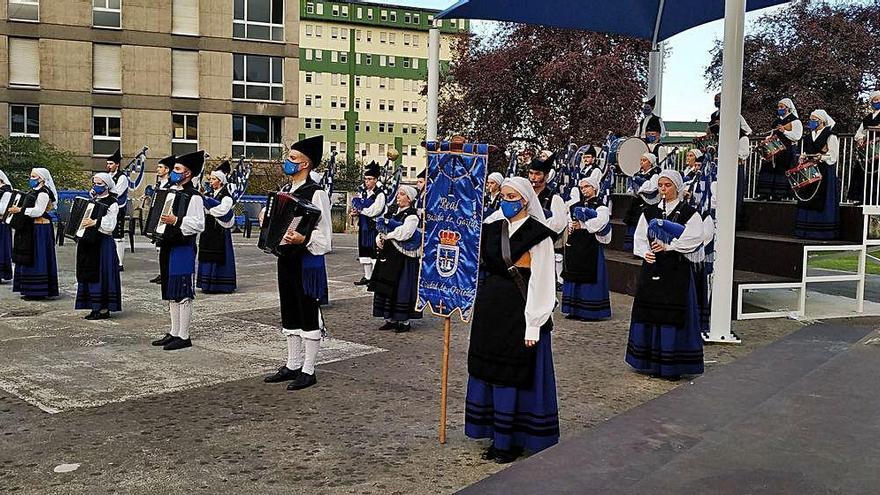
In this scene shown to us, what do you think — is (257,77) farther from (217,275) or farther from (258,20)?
(217,275)

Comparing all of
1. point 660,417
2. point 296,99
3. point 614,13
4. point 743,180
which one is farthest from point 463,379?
point 296,99

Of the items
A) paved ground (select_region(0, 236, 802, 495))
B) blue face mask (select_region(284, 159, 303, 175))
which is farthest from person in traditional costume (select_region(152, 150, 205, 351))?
blue face mask (select_region(284, 159, 303, 175))

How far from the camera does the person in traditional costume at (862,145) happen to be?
464 inches

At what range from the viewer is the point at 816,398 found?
5871 millimetres

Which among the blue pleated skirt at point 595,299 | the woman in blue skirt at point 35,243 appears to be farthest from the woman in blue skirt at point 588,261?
the woman in blue skirt at point 35,243

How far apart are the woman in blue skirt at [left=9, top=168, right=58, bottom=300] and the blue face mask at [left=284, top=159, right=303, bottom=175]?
633cm

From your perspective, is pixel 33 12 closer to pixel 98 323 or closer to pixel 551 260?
pixel 98 323

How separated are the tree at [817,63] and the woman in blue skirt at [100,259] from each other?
1923 centimetres

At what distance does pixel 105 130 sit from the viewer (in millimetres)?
37250

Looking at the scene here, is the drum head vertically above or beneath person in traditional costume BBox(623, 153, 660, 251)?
above

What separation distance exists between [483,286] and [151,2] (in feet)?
117

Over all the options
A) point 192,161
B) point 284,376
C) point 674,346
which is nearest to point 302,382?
point 284,376

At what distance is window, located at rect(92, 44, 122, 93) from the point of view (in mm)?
36562

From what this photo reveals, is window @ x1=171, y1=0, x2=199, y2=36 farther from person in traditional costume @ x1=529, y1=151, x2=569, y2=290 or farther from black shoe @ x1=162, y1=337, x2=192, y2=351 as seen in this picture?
person in traditional costume @ x1=529, y1=151, x2=569, y2=290
